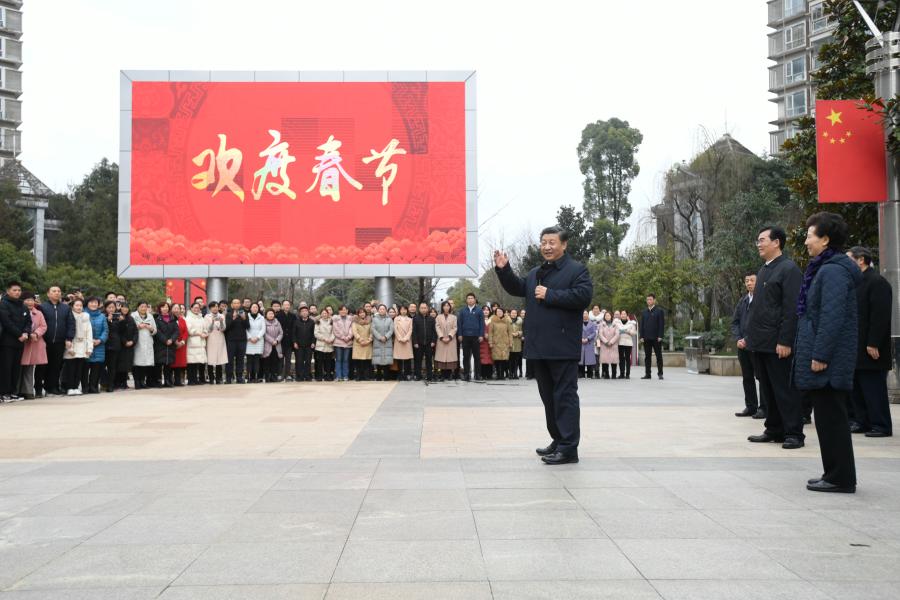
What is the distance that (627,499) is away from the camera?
4453 millimetres

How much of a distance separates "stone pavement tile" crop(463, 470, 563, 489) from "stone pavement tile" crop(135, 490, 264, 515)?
4.47 ft

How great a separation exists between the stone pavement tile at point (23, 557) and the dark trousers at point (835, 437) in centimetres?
425

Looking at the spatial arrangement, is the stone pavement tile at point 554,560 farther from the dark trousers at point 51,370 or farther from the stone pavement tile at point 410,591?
the dark trousers at point 51,370

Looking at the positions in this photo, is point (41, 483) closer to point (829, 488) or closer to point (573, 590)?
point (573, 590)

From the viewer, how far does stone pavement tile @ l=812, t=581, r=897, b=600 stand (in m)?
2.85

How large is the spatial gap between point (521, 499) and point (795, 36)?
5365 cm

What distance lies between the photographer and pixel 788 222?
86.2 ft

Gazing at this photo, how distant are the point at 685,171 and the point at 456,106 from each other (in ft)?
38.0

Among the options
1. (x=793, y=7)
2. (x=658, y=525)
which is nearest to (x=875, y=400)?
(x=658, y=525)

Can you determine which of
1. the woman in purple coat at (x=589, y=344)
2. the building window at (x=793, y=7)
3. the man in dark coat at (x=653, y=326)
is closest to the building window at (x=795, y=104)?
the building window at (x=793, y=7)

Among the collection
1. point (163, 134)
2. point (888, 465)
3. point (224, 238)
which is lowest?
point (888, 465)

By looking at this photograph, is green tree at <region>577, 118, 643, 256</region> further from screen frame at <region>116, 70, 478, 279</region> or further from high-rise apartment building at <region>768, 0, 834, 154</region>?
screen frame at <region>116, 70, 478, 279</region>

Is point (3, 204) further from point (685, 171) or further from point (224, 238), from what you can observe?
point (685, 171)

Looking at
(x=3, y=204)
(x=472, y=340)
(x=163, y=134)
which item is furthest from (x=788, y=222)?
(x=3, y=204)
